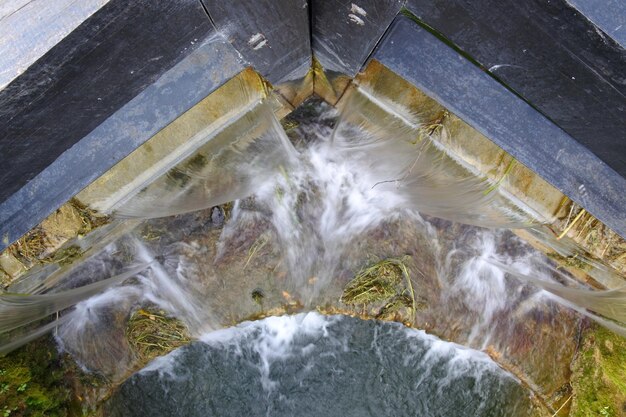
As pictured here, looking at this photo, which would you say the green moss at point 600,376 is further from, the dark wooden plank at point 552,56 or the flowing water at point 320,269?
the dark wooden plank at point 552,56

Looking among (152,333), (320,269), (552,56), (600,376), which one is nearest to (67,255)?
(152,333)

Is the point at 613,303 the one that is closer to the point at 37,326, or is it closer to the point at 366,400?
the point at 366,400

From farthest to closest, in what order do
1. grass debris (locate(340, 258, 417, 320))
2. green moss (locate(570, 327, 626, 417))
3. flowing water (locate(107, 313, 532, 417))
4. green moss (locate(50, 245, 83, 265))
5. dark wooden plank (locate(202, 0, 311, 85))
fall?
flowing water (locate(107, 313, 532, 417)), grass debris (locate(340, 258, 417, 320)), green moss (locate(570, 327, 626, 417)), green moss (locate(50, 245, 83, 265)), dark wooden plank (locate(202, 0, 311, 85))

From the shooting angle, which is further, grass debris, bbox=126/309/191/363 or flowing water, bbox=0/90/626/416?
grass debris, bbox=126/309/191/363

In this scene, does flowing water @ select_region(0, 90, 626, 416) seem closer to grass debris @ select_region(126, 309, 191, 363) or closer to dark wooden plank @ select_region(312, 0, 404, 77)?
grass debris @ select_region(126, 309, 191, 363)

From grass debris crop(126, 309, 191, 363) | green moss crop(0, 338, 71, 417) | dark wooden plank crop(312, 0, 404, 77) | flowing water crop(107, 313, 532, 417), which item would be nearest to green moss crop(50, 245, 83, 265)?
grass debris crop(126, 309, 191, 363)

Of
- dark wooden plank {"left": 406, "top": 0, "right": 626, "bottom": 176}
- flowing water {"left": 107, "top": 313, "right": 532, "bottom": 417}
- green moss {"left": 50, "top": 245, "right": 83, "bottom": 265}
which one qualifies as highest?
dark wooden plank {"left": 406, "top": 0, "right": 626, "bottom": 176}

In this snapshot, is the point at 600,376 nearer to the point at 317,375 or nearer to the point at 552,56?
the point at 317,375
